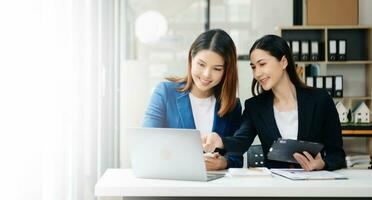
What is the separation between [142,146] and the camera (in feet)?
5.97

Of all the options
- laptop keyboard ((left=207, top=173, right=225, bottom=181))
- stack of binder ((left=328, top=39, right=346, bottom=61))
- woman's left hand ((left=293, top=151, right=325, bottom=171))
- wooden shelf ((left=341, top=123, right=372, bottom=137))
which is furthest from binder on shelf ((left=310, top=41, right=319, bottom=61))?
laptop keyboard ((left=207, top=173, right=225, bottom=181))

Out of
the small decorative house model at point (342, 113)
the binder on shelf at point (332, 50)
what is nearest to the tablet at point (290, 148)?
the small decorative house model at point (342, 113)

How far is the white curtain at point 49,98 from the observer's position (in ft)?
4.85

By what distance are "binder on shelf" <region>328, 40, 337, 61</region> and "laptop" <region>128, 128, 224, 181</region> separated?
11.6 feet

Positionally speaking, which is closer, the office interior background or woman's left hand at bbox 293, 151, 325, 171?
the office interior background

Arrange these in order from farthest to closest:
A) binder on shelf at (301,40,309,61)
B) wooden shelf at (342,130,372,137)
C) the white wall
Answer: the white wall → binder on shelf at (301,40,309,61) → wooden shelf at (342,130,372,137)

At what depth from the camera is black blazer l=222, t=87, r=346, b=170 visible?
2.38m

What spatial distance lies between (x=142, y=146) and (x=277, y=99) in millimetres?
930

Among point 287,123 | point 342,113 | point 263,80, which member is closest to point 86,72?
point 263,80

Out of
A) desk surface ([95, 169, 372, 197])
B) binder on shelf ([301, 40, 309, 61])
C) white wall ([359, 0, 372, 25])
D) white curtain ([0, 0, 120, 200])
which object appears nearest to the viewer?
white curtain ([0, 0, 120, 200])

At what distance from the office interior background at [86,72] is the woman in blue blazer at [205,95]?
0.46 meters

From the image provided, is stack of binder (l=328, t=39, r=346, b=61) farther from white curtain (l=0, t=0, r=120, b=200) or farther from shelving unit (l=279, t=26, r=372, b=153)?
white curtain (l=0, t=0, r=120, b=200)

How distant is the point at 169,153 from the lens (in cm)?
180

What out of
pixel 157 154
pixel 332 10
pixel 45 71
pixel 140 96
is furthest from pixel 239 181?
pixel 332 10
